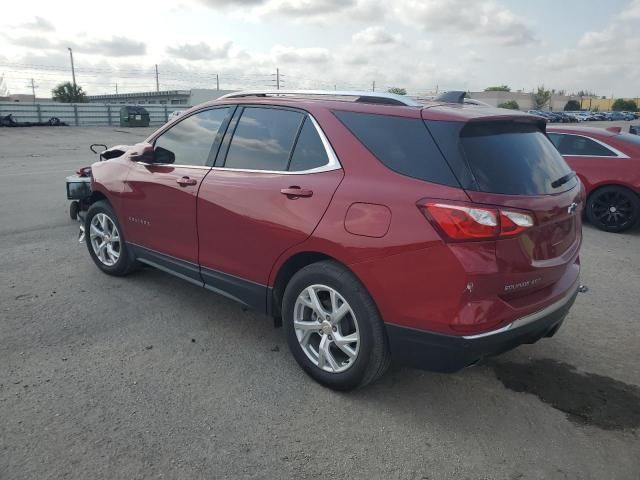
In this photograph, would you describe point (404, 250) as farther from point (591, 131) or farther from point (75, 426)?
point (591, 131)

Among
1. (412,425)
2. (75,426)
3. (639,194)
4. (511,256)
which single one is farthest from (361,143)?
(639,194)

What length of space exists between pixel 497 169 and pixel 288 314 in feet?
5.09

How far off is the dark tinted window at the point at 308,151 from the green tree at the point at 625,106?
116720 mm

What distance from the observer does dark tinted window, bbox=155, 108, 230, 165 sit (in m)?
4.08

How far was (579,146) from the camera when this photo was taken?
338 inches

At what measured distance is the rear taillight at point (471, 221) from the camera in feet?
8.67

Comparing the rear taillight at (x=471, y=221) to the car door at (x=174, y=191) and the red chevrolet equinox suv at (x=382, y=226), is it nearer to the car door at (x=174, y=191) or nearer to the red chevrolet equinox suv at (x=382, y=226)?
the red chevrolet equinox suv at (x=382, y=226)

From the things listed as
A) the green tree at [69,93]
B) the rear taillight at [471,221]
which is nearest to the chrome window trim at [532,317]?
the rear taillight at [471,221]

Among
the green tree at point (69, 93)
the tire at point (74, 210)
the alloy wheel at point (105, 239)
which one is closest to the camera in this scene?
the alloy wheel at point (105, 239)

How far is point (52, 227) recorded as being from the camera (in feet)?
23.5

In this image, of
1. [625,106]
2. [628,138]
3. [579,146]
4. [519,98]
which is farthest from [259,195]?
[625,106]

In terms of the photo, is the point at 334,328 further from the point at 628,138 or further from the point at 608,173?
the point at 628,138

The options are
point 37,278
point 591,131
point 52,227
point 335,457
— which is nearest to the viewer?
point 335,457

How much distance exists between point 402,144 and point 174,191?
6.61 ft
